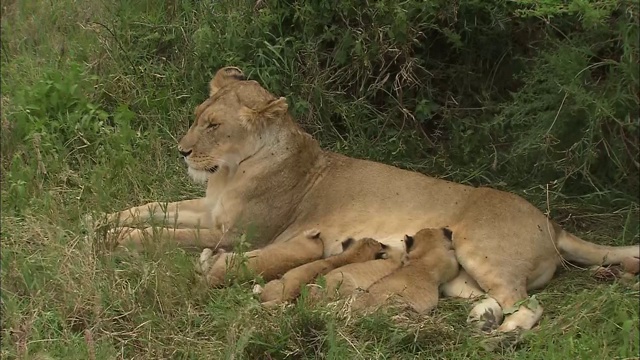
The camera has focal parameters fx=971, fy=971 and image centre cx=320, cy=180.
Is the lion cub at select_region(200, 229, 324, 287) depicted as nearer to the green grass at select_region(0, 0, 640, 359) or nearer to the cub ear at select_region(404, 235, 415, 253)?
the green grass at select_region(0, 0, 640, 359)

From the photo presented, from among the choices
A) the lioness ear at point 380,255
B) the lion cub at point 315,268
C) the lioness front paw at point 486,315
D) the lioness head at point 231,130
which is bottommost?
the lioness front paw at point 486,315

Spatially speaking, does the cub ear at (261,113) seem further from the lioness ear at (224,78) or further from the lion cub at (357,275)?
the lion cub at (357,275)

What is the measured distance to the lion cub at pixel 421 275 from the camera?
4082 millimetres

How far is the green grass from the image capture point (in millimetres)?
3930

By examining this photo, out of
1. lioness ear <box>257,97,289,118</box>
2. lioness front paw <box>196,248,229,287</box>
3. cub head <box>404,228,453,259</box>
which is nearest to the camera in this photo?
lioness front paw <box>196,248,229,287</box>

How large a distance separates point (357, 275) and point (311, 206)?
91 centimetres

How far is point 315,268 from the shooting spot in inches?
172

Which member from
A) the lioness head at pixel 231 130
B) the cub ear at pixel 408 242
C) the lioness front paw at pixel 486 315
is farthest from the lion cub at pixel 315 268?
the lioness head at pixel 231 130

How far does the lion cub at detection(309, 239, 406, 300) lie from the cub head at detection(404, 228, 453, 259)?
5 cm

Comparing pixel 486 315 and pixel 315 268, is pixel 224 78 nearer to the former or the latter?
pixel 315 268

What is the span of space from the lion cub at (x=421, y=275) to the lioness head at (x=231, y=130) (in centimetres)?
103

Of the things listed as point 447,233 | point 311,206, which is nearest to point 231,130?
point 311,206

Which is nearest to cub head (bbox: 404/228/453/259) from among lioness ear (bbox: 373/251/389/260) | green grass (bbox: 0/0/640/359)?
lioness ear (bbox: 373/251/389/260)

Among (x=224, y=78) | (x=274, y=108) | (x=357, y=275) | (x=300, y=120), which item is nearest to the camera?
(x=357, y=275)
